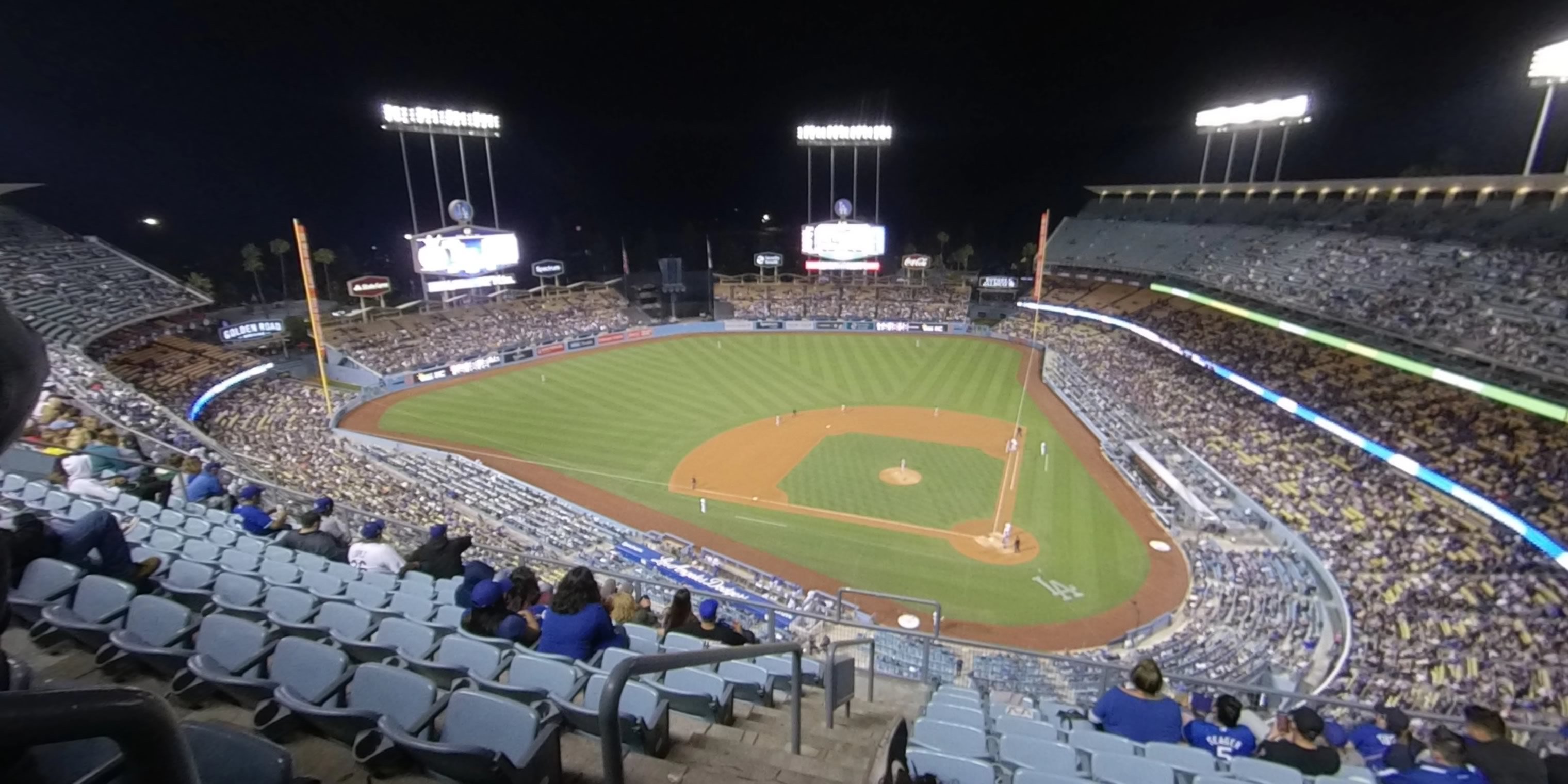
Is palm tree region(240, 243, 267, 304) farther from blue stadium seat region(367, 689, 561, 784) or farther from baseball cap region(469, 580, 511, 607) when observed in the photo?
blue stadium seat region(367, 689, 561, 784)

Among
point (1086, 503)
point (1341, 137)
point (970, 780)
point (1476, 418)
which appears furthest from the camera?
point (1341, 137)

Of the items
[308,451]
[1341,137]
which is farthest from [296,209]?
[1341,137]

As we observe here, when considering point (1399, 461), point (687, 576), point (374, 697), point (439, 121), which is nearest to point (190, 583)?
point (374, 697)


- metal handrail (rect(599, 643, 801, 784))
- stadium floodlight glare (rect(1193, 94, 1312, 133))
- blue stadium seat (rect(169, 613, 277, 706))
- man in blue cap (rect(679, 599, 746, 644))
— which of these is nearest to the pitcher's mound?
man in blue cap (rect(679, 599, 746, 644))

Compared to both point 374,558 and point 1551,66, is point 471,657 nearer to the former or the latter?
point 374,558

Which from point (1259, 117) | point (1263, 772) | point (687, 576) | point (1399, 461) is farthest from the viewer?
point (1259, 117)

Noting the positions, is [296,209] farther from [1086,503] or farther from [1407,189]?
[1407,189]
